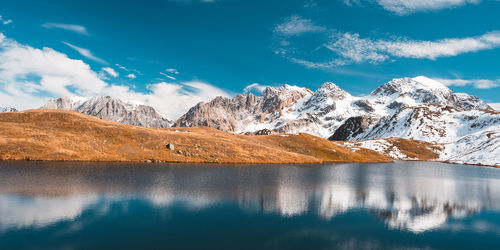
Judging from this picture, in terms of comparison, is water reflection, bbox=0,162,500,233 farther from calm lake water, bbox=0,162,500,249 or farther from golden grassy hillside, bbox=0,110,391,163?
golden grassy hillside, bbox=0,110,391,163

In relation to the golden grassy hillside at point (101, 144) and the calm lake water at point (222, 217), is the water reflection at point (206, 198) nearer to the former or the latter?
the calm lake water at point (222, 217)

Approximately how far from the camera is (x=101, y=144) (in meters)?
101

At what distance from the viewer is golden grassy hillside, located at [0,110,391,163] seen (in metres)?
87.3

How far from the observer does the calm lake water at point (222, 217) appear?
26.6 m

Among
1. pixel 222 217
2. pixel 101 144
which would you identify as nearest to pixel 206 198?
pixel 222 217

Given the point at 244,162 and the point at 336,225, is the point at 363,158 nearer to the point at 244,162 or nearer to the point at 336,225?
the point at 244,162

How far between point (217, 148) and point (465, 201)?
8927cm

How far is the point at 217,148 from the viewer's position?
121m

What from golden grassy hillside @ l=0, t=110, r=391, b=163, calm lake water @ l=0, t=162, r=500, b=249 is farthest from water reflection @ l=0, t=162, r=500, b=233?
golden grassy hillside @ l=0, t=110, r=391, b=163

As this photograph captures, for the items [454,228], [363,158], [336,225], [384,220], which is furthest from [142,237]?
[363,158]

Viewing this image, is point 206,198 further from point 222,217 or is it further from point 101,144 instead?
point 101,144

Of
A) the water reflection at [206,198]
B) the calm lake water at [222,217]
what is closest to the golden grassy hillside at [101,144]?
the water reflection at [206,198]

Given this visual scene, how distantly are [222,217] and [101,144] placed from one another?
278 ft

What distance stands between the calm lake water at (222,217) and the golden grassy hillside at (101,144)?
34.2 metres
